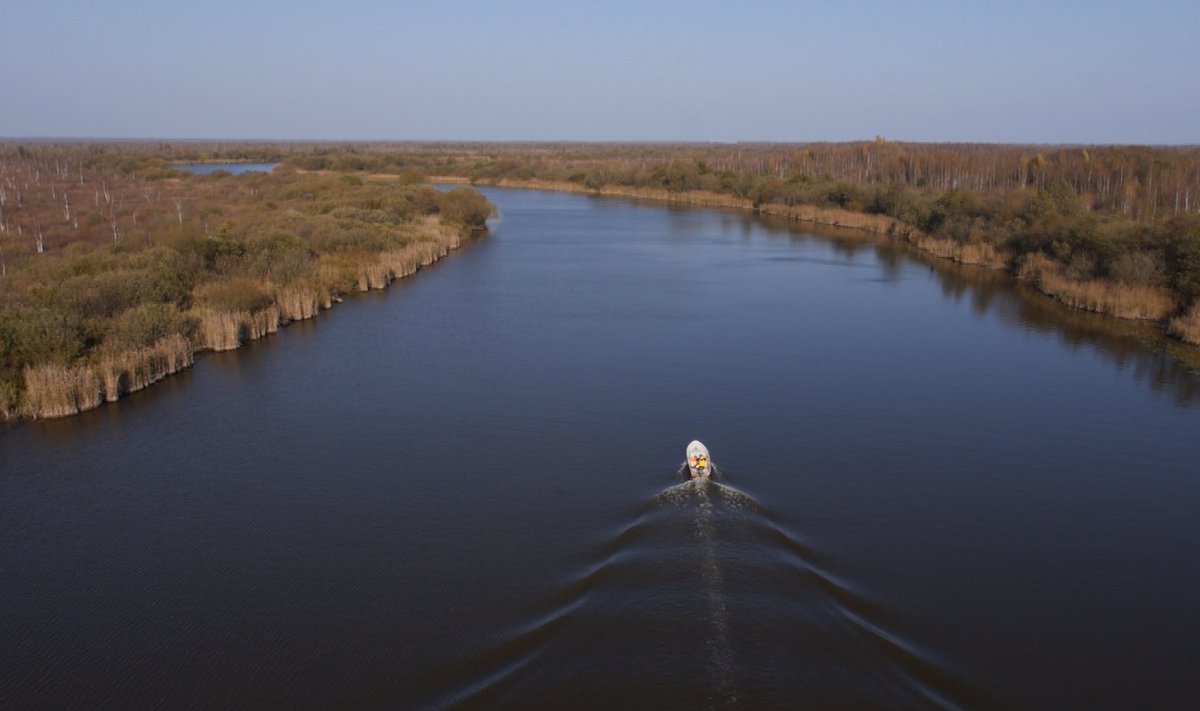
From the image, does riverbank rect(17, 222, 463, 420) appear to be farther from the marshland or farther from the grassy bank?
the grassy bank

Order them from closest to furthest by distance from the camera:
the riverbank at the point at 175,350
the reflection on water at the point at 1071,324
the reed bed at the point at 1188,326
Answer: the riverbank at the point at 175,350
the reflection on water at the point at 1071,324
the reed bed at the point at 1188,326

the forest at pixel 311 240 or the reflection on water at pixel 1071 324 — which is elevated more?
the forest at pixel 311 240

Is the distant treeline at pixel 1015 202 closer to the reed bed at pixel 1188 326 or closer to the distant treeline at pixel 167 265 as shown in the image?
the reed bed at pixel 1188 326

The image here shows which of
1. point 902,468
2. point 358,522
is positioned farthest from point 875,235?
point 358,522

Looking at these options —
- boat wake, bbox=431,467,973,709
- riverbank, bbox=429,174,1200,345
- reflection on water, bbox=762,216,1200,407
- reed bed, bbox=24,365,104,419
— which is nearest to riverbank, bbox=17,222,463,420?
reed bed, bbox=24,365,104,419

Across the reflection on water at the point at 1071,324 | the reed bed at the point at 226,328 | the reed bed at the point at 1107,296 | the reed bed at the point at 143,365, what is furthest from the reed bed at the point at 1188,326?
the reed bed at the point at 143,365

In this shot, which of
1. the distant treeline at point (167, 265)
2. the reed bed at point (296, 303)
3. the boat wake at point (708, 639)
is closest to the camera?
the boat wake at point (708, 639)

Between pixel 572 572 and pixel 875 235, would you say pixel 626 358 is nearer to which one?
pixel 572 572
